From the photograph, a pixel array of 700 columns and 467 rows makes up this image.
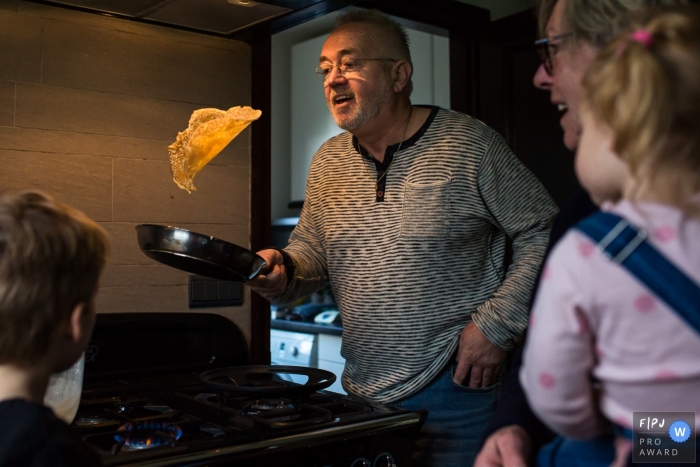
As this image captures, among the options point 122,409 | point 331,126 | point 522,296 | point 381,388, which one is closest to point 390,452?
point 381,388

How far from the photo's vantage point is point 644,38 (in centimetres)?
68

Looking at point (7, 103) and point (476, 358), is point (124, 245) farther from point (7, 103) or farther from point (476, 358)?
point (476, 358)

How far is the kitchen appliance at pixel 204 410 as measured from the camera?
4.25 ft

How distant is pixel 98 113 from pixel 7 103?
0.70 ft

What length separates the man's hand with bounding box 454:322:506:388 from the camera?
166cm

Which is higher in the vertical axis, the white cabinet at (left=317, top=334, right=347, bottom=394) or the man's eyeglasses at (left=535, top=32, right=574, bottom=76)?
the man's eyeglasses at (left=535, top=32, right=574, bottom=76)

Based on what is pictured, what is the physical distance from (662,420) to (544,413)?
112mm

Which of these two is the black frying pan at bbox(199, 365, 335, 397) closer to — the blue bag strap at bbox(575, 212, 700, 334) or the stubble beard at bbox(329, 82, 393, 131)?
the stubble beard at bbox(329, 82, 393, 131)

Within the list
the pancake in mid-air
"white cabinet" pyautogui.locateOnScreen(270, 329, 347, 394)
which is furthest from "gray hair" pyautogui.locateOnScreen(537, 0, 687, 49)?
"white cabinet" pyautogui.locateOnScreen(270, 329, 347, 394)

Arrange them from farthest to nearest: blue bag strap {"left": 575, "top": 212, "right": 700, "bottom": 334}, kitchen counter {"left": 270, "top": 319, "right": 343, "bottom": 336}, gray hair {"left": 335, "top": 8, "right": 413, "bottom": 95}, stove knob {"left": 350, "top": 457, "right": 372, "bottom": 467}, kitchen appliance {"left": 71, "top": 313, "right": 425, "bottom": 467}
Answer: kitchen counter {"left": 270, "top": 319, "right": 343, "bottom": 336} < gray hair {"left": 335, "top": 8, "right": 413, "bottom": 95} < stove knob {"left": 350, "top": 457, "right": 372, "bottom": 467} < kitchen appliance {"left": 71, "top": 313, "right": 425, "bottom": 467} < blue bag strap {"left": 575, "top": 212, "right": 700, "bottom": 334}

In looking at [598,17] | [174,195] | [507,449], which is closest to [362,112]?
[174,195]

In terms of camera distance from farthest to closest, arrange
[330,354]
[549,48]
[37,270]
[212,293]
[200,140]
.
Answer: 1. [330,354]
2. [212,293]
3. [200,140]
4. [549,48]
5. [37,270]

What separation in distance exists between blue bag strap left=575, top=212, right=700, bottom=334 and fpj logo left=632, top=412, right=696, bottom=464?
0.11 metres

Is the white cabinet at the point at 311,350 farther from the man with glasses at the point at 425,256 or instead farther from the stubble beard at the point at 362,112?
the stubble beard at the point at 362,112
